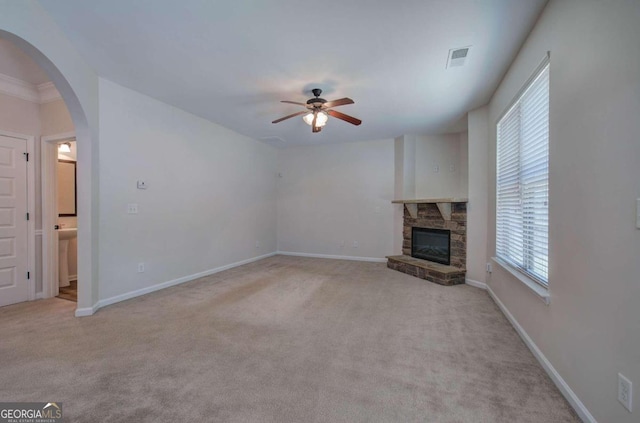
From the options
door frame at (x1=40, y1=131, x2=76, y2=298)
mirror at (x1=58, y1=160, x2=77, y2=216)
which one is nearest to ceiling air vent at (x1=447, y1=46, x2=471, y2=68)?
door frame at (x1=40, y1=131, x2=76, y2=298)

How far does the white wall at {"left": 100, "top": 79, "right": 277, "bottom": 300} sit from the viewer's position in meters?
3.32

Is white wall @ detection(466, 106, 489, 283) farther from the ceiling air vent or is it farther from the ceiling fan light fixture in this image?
the ceiling fan light fixture

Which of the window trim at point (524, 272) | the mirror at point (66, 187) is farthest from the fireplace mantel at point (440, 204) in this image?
the mirror at point (66, 187)

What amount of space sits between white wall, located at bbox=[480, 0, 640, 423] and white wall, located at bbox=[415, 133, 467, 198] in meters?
3.43

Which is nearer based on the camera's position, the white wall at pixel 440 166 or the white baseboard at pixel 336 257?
the white wall at pixel 440 166

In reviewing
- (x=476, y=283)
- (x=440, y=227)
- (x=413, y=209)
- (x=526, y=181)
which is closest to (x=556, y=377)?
(x=526, y=181)

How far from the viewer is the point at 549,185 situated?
2025 mm

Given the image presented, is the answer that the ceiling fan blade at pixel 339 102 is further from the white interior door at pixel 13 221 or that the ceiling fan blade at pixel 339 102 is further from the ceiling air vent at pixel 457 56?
the white interior door at pixel 13 221

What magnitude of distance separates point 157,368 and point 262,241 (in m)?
4.38

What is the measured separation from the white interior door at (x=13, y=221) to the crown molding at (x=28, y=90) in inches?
21.5

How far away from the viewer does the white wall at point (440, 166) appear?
17.9 ft

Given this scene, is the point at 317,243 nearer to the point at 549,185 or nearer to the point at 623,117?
the point at 549,185

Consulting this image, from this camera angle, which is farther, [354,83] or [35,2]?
[354,83]

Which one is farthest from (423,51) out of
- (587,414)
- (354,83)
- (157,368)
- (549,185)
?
(157,368)
